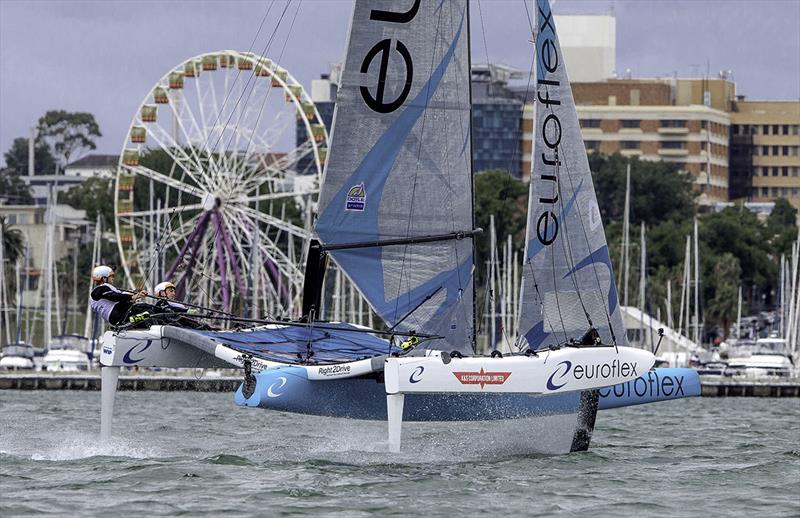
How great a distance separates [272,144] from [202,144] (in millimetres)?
2680

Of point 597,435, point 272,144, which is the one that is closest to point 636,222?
point 272,144

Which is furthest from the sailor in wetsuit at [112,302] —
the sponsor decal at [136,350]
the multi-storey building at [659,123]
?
the multi-storey building at [659,123]

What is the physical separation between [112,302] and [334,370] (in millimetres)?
3693

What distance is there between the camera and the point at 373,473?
23.3 m

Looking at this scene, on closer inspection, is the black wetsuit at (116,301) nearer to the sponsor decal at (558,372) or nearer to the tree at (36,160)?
the sponsor decal at (558,372)

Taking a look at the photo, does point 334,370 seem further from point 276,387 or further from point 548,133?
point 548,133

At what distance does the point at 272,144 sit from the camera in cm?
6738

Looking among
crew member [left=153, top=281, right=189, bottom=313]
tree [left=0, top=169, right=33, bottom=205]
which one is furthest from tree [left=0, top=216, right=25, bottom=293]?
crew member [left=153, top=281, right=189, bottom=313]

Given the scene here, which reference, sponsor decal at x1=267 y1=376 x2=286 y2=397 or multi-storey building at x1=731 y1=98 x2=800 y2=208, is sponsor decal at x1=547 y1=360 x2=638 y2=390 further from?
multi-storey building at x1=731 y1=98 x2=800 y2=208

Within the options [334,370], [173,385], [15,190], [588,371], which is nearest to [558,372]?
[588,371]

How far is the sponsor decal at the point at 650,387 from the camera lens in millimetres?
27625

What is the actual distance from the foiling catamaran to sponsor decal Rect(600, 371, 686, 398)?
2 cm

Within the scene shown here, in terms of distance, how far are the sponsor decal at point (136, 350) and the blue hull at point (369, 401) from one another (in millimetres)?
1646

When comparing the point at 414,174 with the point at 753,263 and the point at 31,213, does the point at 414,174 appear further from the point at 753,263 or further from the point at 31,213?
the point at 31,213
